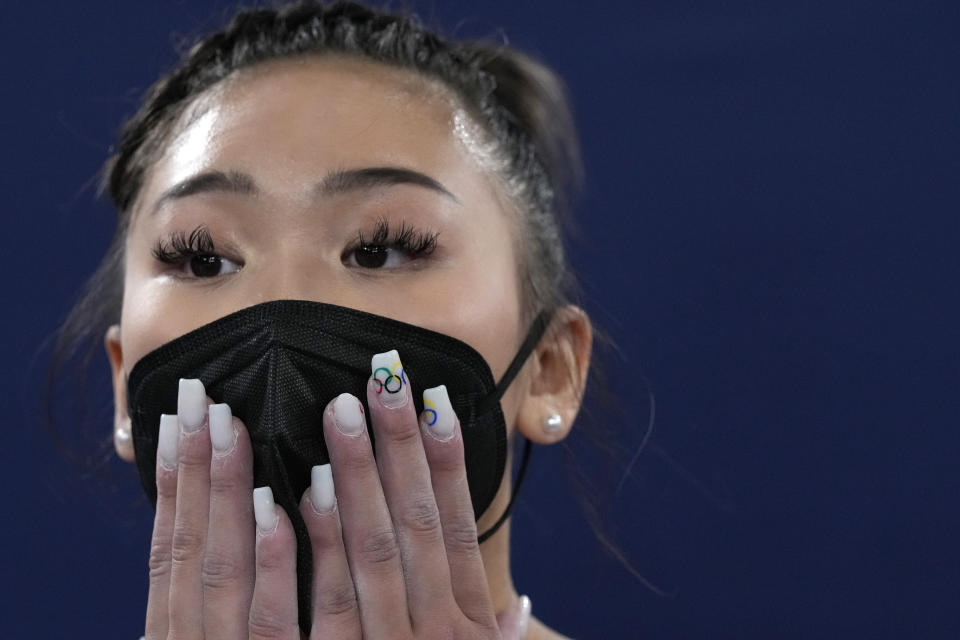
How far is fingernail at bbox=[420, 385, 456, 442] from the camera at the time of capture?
1.24 metres

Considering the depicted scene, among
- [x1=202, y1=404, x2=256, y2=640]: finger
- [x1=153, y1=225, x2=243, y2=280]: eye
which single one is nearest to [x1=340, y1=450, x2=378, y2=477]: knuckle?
[x1=202, y1=404, x2=256, y2=640]: finger

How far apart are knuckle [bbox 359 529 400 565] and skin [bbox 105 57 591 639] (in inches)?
0.6

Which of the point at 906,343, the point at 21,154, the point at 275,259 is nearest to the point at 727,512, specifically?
the point at 906,343

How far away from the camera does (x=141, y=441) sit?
139 centimetres

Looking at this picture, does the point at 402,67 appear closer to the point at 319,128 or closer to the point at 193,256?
the point at 319,128

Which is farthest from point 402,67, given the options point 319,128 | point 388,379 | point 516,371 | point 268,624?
point 268,624

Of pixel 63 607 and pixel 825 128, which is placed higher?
pixel 825 128

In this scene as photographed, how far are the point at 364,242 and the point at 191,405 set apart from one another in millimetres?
287

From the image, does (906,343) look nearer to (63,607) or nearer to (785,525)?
(785,525)

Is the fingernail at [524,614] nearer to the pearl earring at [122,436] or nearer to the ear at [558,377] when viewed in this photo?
the ear at [558,377]

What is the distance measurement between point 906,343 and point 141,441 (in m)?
1.40

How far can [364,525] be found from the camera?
1.21 meters

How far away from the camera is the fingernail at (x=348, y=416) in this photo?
3.87 ft

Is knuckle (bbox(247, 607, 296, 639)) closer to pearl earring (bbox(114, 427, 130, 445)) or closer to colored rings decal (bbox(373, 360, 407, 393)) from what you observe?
colored rings decal (bbox(373, 360, 407, 393))
